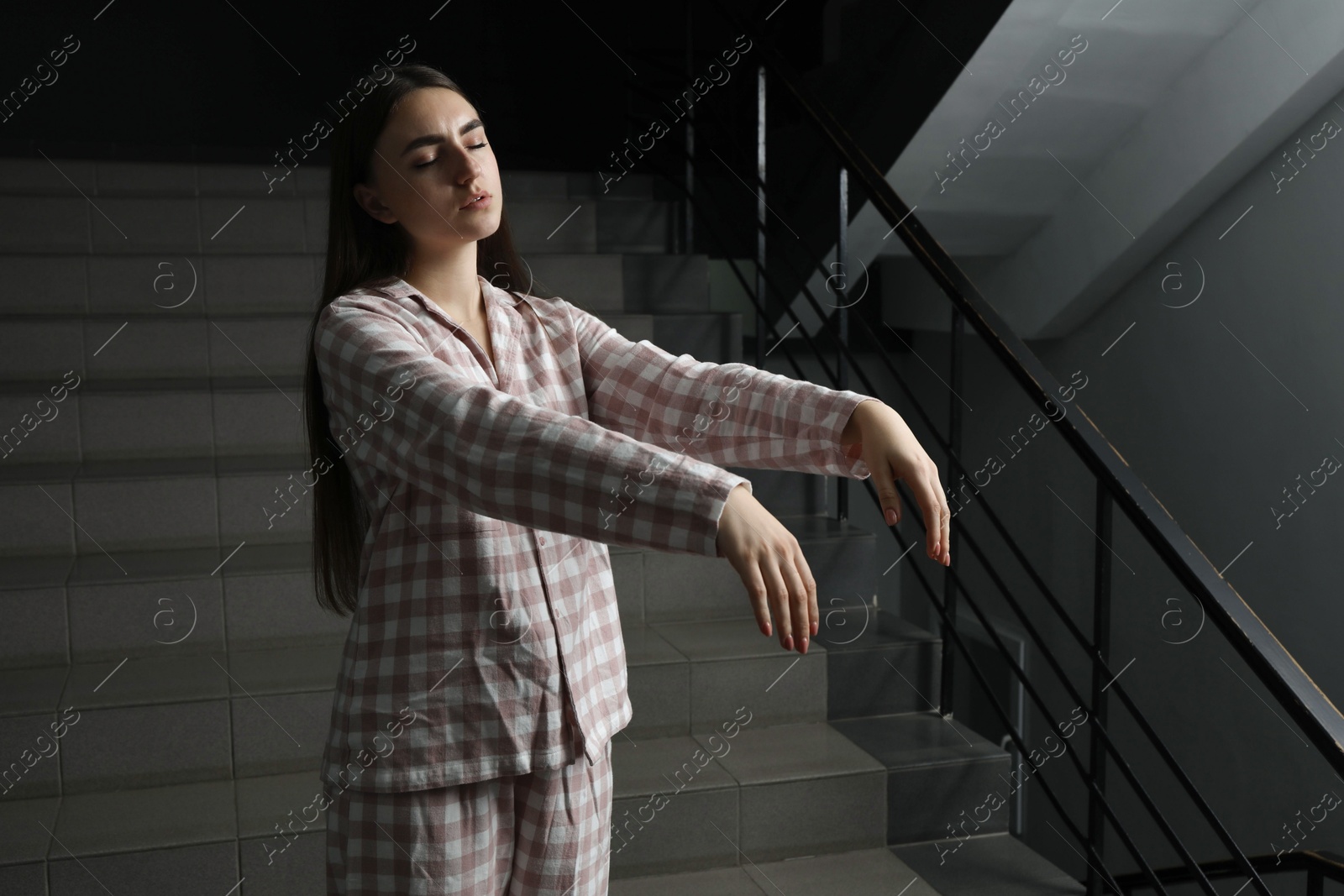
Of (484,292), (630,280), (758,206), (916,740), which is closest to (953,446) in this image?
(916,740)

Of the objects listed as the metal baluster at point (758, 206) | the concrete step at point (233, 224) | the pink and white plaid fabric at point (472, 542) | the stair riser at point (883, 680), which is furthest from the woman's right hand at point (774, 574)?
the concrete step at point (233, 224)

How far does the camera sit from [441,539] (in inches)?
37.5

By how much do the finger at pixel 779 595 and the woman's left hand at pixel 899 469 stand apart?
0.69 feet

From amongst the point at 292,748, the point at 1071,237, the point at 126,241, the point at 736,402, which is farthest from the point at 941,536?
the point at 1071,237

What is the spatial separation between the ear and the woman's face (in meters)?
0.01

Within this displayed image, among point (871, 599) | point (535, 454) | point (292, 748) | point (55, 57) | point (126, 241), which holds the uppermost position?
point (55, 57)

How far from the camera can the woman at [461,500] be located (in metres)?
0.89

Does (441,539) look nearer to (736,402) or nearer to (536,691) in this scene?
(536,691)

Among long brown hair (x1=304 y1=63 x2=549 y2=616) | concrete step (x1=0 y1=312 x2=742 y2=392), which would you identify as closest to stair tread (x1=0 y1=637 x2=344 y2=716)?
concrete step (x1=0 y1=312 x2=742 y2=392)

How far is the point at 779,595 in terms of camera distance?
0.66 m

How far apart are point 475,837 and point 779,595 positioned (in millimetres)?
457

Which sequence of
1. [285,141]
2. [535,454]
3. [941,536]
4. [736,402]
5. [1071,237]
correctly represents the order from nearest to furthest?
[535,454]
[941,536]
[736,402]
[1071,237]
[285,141]

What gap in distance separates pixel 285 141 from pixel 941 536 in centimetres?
403

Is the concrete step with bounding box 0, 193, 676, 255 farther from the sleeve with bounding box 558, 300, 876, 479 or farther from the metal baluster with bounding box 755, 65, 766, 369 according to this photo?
the sleeve with bounding box 558, 300, 876, 479
